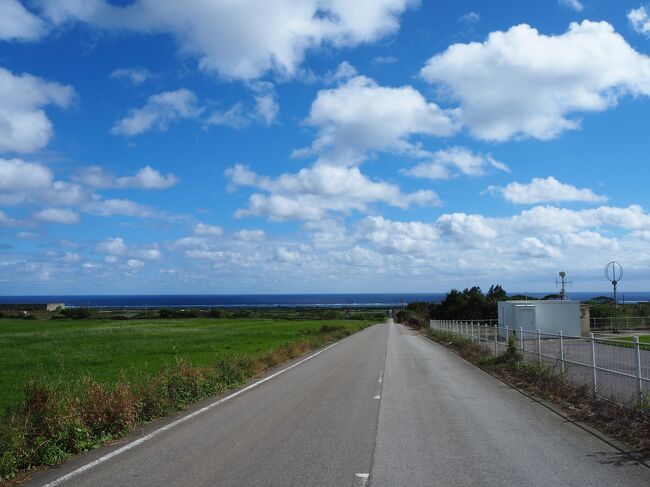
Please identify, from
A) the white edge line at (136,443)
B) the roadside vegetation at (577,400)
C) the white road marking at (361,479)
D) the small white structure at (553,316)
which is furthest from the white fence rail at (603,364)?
the small white structure at (553,316)

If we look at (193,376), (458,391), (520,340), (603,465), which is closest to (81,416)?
(193,376)

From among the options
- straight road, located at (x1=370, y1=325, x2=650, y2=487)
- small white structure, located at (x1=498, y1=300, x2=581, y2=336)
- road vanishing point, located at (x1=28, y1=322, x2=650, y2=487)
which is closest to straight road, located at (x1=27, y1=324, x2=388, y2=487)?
road vanishing point, located at (x1=28, y1=322, x2=650, y2=487)

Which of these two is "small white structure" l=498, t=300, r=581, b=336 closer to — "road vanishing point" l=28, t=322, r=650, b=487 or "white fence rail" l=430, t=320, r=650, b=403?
"white fence rail" l=430, t=320, r=650, b=403

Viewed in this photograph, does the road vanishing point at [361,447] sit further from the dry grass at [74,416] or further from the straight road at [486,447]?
the dry grass at [74,416]

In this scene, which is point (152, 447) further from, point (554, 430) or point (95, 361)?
point (95, 361)

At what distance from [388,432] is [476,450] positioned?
68.3 inches

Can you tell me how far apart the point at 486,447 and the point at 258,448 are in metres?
3.23

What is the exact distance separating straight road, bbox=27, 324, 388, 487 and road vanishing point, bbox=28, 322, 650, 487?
0.02 m

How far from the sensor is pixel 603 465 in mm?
7340

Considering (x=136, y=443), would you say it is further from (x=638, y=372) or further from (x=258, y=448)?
(x=638, y=372)

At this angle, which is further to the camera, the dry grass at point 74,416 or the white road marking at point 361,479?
the dry grass at point 74,416

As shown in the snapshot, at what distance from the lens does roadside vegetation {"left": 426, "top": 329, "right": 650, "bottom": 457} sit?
9.02 m

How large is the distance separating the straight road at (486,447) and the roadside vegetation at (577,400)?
487 millimetres

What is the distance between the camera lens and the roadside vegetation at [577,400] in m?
9.02
